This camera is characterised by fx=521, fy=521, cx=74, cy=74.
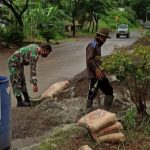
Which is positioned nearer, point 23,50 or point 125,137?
point 125,137

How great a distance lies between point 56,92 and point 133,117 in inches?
174

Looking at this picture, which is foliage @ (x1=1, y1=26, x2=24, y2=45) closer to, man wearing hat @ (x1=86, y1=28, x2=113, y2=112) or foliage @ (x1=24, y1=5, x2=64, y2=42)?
foliage @ (x1=24, y1=5, x2=64, y2=42)

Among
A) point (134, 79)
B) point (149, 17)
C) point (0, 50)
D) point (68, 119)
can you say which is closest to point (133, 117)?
point (134, 79)

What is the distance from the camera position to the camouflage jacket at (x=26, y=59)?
10492 millimetres

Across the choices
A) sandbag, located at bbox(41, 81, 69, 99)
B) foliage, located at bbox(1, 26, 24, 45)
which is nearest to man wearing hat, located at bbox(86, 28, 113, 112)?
sandbag, located at bbox(41, 81, 69, 99)

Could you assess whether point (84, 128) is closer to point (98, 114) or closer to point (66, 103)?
point (98, 114)

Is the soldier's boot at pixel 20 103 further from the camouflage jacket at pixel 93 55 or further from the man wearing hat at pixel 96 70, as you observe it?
the camouflage jacket at pixel 93 55

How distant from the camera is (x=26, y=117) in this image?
928cm

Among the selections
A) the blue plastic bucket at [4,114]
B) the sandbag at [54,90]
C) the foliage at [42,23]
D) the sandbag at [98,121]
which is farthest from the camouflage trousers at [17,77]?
the foliage at [42,23]

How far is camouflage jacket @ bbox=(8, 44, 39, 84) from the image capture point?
10492 mm

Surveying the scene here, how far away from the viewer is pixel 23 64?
1088 centimetres

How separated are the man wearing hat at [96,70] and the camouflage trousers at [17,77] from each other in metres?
2.09

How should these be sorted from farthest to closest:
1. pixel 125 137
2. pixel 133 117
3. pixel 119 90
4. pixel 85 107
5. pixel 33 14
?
1. pixel 33 14
2. pixel 119 90
3. pixel 85 107
4. pixel 133 117
5. pixel 125 137

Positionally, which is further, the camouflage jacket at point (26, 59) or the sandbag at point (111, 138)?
the camouflage jacket at point (26, 59)
